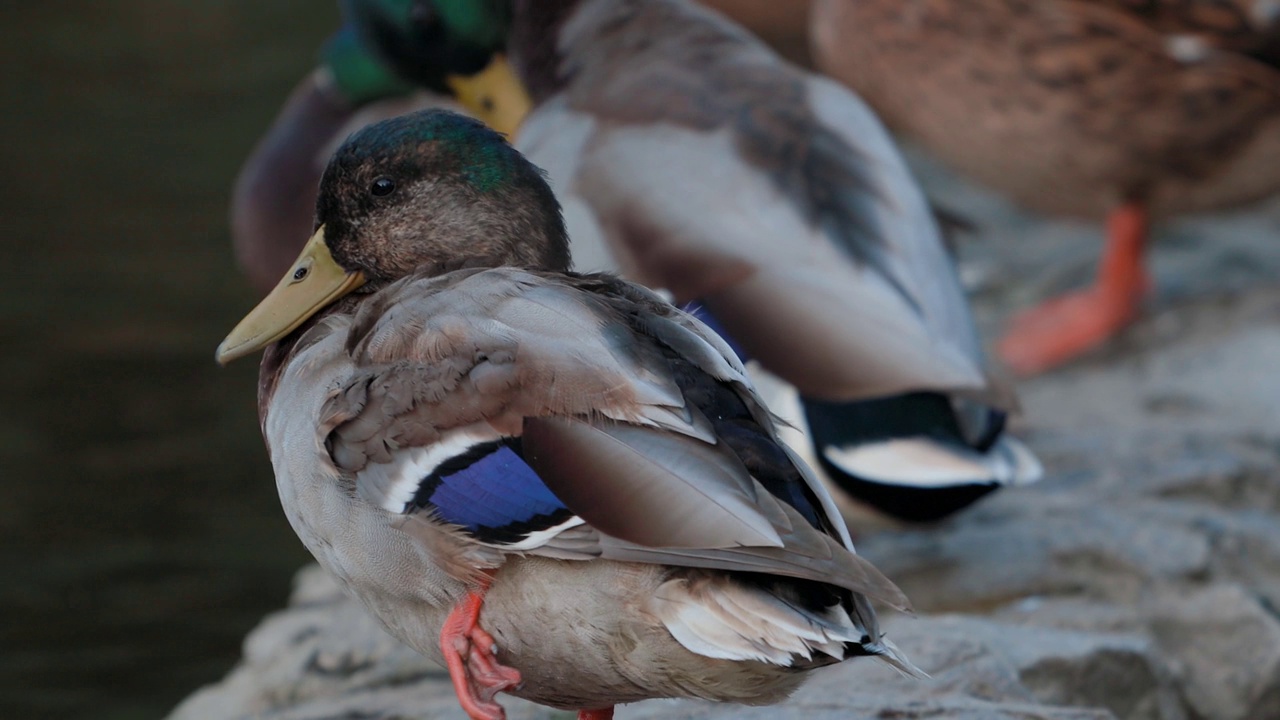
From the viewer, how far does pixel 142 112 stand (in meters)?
7.23

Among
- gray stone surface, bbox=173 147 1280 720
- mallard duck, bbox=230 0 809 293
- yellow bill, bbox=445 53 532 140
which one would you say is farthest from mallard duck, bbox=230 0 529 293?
gray stone surface, bbox=173 147 1280 720

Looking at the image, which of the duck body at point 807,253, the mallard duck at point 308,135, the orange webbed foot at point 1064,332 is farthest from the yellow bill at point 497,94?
the orange webbed foot at point 1064,332

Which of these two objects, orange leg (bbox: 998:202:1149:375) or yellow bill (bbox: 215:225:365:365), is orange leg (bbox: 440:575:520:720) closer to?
yellow bill (bbox: 215:225:365:365)

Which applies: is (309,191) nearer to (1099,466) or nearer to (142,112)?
(1099,466)

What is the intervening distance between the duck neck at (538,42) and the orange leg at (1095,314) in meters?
1.61

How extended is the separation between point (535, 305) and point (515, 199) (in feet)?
1.16

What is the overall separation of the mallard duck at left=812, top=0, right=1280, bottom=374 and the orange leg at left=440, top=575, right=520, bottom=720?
9.92ft

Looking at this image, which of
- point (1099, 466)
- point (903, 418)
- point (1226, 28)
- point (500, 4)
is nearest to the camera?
point (903, 418)

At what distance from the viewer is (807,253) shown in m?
2.91

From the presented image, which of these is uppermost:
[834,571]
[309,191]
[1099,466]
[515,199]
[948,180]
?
[515,199]

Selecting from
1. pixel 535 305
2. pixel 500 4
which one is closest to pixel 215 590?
pixel 500 4

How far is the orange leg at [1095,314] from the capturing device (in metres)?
4.65

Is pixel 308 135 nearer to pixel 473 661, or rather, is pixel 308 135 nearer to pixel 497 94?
pixel 497 94

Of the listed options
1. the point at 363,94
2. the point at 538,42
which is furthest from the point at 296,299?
the point at 363,94
